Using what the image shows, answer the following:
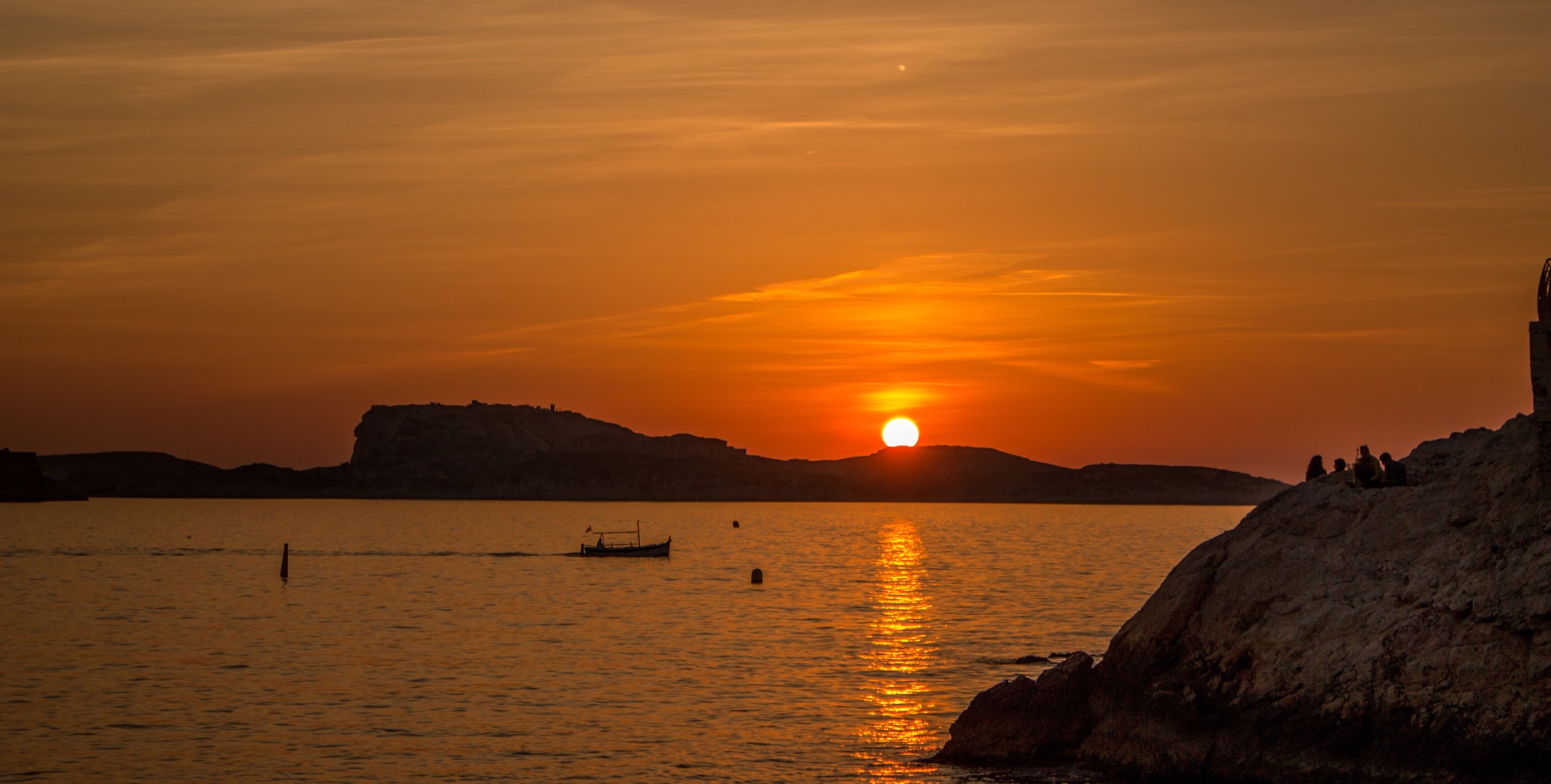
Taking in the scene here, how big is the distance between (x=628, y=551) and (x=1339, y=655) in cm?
8678

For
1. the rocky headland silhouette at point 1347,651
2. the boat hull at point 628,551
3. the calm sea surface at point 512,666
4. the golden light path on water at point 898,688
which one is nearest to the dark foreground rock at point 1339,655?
the rocky headland silhouette at point 1347,651

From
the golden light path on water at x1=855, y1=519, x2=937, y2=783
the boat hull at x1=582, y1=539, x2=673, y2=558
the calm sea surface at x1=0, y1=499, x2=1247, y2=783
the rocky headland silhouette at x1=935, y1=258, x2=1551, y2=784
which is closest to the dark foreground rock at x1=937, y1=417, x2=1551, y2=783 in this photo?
the rocky headland silhouette at x1=935, y1=258, x2=1551, y2=784

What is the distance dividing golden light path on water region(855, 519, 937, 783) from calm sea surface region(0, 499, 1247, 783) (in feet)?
0.38

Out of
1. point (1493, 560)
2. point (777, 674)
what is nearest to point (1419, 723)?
point (1493, 560)

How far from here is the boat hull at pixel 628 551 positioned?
10488 centimetres

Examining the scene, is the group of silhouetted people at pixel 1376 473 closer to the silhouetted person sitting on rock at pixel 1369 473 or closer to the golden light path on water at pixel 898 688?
the silhouetted person sitting on rock at pixel 1369 473

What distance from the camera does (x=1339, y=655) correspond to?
21.2 m

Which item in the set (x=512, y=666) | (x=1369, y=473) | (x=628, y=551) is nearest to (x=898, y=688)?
(x=512, y=666)

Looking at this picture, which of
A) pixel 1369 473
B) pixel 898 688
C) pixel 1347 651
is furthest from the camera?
pixel 898 688

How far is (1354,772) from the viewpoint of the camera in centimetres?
2050

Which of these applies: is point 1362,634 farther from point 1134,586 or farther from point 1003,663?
point 1134,586

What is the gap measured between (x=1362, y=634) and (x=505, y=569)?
79.1 meters

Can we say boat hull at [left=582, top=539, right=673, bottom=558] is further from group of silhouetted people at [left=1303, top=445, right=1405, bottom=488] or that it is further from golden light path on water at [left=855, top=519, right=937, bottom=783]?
group of silhouetted people at [left=1303, top=445, right=1405, bottom=488]

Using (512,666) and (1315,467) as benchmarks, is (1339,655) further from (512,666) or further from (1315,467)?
(512,666)
